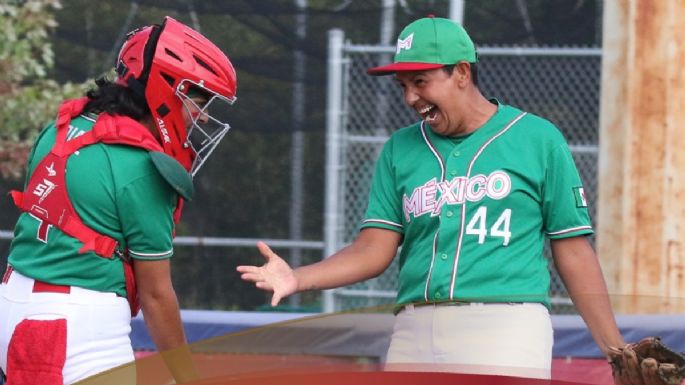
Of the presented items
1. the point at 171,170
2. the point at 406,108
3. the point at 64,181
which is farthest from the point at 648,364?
the point at 406,108

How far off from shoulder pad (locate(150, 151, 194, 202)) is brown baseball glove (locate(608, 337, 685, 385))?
1.49m

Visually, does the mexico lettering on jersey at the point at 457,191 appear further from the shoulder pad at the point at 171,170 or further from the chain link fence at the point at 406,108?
the chain link fence at the point at 406,108

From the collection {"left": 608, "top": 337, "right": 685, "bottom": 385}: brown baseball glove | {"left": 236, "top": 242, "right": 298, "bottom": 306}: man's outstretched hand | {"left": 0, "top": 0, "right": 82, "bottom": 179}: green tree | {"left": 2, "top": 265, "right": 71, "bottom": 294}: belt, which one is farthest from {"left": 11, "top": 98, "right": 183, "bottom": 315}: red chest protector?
{"left": 0, "top": 0, "right": 82, "bottom": 179}: green tree

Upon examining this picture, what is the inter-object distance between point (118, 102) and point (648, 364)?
1954 mm

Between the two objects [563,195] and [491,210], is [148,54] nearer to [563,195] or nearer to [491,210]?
[491,210]

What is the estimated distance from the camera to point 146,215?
414cm

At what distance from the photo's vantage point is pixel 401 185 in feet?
15.0

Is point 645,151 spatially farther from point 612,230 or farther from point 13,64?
point 13,64

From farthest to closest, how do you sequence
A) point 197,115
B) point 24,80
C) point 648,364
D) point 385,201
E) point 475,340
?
point 24,80 < point 385,201 < point 197,115 < point 475,340 < point 648,364

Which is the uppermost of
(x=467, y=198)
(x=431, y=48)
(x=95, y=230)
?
(x=431, y=48)

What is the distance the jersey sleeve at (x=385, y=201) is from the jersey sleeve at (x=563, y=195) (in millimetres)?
504

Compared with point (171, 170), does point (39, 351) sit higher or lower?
lower

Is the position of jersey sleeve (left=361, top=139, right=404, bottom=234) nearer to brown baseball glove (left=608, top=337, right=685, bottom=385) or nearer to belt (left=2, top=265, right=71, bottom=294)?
belt (left=2, top=265, right=71, bottom=294)

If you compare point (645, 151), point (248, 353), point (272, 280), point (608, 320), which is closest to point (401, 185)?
point (272, 280)
